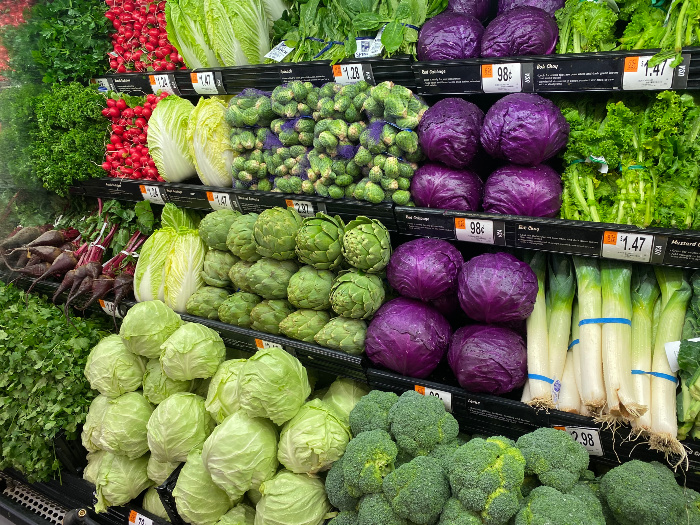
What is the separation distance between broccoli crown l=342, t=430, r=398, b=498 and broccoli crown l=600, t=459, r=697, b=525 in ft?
2.06

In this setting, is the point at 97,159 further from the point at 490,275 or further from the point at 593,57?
the point at 593,57

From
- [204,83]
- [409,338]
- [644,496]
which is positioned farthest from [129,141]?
[644,496]

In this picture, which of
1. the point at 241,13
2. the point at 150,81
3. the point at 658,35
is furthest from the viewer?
the point at 150,81

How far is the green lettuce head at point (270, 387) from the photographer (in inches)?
69.5

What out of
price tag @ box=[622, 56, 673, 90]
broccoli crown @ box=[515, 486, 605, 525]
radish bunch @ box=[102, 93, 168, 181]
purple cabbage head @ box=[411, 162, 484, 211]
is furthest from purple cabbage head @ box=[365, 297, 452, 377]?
radish bunch @ box=[102, 93, 168, 181]

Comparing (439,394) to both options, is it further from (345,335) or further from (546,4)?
(546,4)

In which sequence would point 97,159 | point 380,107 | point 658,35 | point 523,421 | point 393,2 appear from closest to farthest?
1. point 658,35
2. point 523,421
3. point 380,107
4. point 393,2
5. point 97,159

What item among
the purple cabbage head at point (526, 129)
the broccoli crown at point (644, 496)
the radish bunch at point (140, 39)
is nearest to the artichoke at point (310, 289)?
the purple cabbage head at point (526, 129)

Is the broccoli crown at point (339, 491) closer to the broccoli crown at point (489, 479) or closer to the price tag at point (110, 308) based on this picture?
the broccoli crown at point (489, 479)

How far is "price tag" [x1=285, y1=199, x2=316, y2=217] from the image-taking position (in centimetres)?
217

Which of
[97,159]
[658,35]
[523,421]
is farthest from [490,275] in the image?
[97,159]

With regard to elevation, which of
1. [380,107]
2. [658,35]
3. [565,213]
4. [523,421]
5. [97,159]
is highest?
[658,35]

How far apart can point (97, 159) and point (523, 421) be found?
9.24 feet

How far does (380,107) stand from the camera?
6.31 feet
